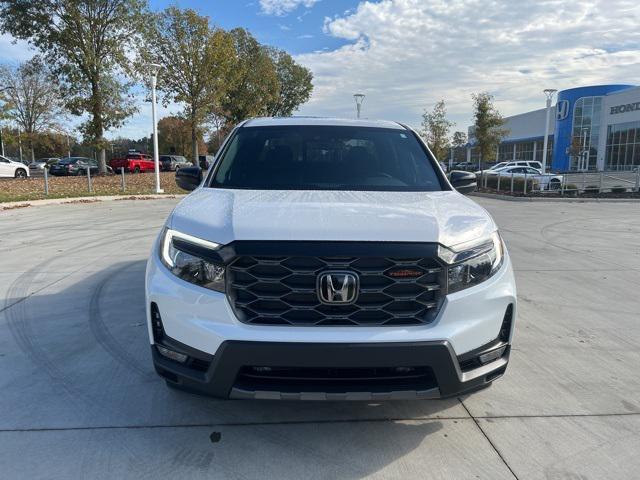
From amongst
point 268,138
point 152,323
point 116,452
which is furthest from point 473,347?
point 268,138

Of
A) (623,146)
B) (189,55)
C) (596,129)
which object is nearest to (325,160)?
(189,55)

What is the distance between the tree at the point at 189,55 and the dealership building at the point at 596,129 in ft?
92.9

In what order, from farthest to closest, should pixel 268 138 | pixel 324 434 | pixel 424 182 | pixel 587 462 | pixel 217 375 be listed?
pixel 268 138 < pixel 424 182 < pixel 324 434 < pixel 587 462 < pixel 217 375

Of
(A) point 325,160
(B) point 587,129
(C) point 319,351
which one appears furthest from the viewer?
(B) point 587,129

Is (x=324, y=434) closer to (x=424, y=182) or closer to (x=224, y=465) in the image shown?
(x=224, y=465)

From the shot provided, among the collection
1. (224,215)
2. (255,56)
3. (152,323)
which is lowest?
(152,323)

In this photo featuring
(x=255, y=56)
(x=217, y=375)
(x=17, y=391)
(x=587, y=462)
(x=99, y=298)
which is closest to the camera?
(x=217, y=375)

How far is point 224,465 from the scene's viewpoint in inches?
99.0

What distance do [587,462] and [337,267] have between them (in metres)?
1.72

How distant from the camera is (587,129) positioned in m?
53.9

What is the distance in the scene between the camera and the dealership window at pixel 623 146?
4703 centimetres

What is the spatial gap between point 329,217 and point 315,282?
1.35 feet

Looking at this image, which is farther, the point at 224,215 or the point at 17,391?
the point at 17,391

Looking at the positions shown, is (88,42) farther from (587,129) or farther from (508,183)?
(587,129)
